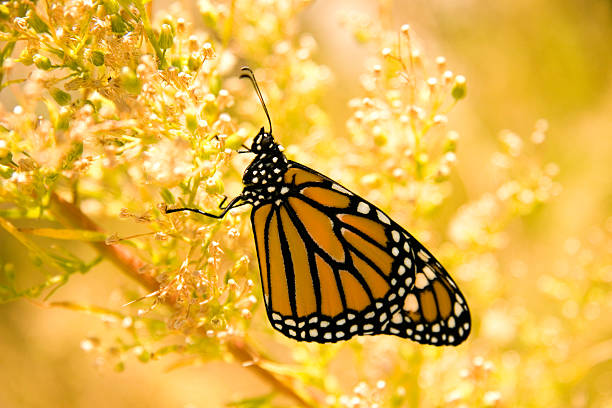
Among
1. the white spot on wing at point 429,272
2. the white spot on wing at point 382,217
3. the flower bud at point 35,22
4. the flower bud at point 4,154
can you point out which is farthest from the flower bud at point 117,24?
the white spot on wing at point 429,272

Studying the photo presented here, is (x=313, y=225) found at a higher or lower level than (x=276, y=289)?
higher

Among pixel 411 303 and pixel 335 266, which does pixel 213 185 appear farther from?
pixel 411 303

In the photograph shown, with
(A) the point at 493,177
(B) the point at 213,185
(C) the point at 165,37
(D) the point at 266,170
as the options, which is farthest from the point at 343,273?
(A) the point at 493,177

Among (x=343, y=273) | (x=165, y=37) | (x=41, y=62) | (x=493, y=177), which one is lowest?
(x=343, y=273)

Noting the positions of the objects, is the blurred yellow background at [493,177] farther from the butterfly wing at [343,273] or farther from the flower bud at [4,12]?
the flower bud at [4,12]

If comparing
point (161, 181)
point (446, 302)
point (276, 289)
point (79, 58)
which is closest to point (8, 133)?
point (79, 58)

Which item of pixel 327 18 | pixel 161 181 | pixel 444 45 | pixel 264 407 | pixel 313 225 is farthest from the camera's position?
pixel 327 18

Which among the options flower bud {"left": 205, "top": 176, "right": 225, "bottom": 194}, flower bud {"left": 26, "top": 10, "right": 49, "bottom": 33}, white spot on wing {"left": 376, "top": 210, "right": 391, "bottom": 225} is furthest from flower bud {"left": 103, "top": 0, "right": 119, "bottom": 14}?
white spot on wing {"left": 376, "top": 210, "right": 391, "bottom": 225}

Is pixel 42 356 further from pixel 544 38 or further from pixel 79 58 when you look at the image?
pixel 544 38
